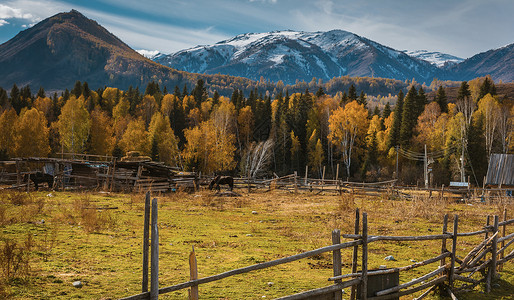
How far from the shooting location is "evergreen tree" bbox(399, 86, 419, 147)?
212 ft

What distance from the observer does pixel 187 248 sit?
11.8 metres

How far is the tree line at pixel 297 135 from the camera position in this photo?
5544 cm

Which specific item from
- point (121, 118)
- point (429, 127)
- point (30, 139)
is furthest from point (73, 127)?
point (429, 127)

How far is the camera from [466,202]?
3188cm

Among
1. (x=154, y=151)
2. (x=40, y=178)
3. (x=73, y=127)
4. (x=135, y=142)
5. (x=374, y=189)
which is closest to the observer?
(x=40, y=178)

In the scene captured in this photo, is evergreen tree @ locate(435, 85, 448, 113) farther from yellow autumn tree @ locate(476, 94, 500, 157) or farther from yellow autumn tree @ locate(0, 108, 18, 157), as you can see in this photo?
yellow autumn tree @ locate(0, 108, 18, 157)

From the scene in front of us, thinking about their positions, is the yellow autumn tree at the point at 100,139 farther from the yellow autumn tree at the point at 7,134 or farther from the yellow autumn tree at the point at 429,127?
the yellow autumn tree at the point at 429,127

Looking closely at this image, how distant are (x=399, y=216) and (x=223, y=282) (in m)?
14.3

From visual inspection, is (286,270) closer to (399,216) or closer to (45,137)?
(399,216)

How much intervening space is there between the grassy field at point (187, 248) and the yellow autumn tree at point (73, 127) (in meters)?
43.0

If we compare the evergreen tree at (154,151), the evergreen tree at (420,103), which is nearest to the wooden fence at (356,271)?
the evergreen tree at (154,151)

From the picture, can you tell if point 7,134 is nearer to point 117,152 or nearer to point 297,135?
point 117,152

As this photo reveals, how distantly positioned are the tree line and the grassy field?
33.3m

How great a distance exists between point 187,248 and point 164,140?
181 feet
